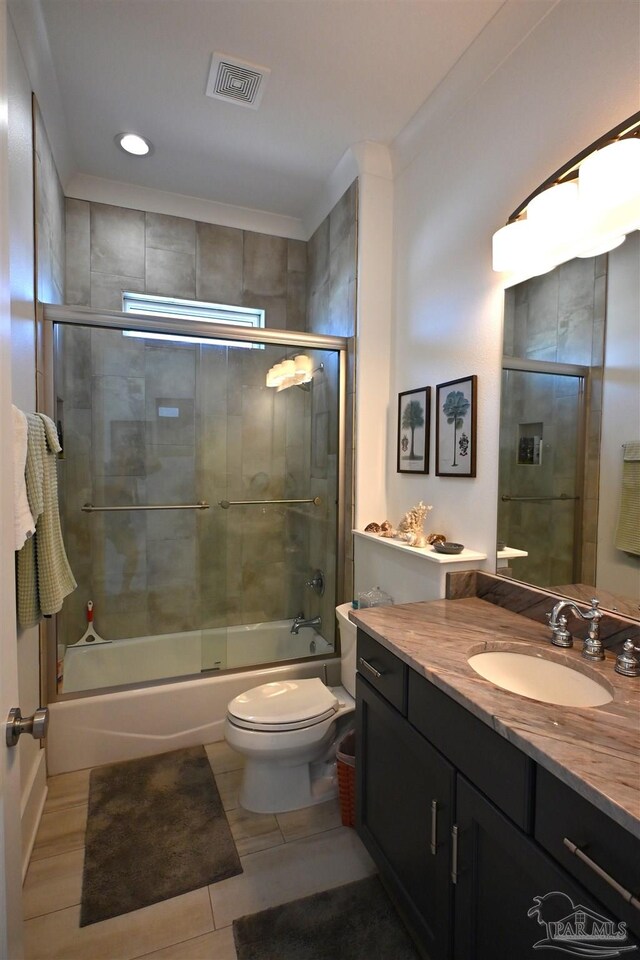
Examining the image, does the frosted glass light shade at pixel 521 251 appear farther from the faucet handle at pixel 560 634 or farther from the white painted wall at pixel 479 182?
the faucet handle at pixel 560 634

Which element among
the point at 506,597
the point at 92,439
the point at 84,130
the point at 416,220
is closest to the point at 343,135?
the point at 416,220

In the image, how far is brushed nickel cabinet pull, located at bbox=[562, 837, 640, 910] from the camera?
0.65m

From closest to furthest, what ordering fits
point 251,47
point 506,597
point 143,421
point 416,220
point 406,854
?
point 406,854 < point 506,597 < point 251,47 < point 416,220 < point 143,421

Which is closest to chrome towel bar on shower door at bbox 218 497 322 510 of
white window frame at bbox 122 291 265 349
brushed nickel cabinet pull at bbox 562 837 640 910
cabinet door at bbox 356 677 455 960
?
white window frame at bbox 122 291 265 349

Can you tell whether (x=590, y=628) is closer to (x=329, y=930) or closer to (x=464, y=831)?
(x=464, y=831)

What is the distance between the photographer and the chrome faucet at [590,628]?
1.17 metres

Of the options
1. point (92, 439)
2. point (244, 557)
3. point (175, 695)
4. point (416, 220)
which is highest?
point (416, 220)

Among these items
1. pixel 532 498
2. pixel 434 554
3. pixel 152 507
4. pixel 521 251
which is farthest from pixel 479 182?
pixel 152 507

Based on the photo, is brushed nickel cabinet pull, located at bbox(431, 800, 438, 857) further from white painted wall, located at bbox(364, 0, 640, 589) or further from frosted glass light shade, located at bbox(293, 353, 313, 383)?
frosted glass light shade, located at bbox(293, 353, 313, 383)

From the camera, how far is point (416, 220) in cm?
215

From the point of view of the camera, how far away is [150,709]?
2.18 metres

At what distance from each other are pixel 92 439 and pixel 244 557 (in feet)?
3.58

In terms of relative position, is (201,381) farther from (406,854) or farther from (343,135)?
(406,854)

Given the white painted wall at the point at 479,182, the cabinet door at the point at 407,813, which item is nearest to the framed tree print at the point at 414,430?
the white painted wall at the point at 479,182
